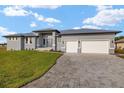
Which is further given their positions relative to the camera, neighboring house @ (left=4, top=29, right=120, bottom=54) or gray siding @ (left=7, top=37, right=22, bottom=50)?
gray siding @ (left=7, top=37, right=22, bottom=50)

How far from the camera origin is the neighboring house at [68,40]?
27.5 metres

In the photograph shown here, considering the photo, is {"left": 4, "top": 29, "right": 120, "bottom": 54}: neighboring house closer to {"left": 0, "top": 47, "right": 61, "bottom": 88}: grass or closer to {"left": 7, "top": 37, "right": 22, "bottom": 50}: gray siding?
{"left": 7, "top": 37, "right": 22, "bottom": 50}: gray siding

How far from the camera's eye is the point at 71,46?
29.7 meters

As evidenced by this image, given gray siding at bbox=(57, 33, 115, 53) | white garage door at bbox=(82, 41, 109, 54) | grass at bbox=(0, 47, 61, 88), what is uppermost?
gray siding at bbox=(57, 33, 115, 53)

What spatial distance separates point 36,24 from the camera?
36.6 meters

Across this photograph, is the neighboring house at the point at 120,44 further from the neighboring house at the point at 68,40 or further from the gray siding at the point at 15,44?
the gray siding at the point at 15,44

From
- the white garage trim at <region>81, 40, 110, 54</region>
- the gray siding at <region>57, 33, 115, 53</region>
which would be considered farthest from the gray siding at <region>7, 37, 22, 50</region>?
the white garage trim at <region>81, 40, 110, 54</region>

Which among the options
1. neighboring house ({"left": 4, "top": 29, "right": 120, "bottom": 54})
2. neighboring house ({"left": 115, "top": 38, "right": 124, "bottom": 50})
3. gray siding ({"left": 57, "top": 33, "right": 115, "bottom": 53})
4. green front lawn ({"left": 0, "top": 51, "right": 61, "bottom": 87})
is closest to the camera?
green front lawn ({"left": 0, "top": 51, "right": 61, "bottom": 87})

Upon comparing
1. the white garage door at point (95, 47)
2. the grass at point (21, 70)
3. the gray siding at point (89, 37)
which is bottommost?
the grass at point (21, 70)

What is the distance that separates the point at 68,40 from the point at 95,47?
455 centimetres

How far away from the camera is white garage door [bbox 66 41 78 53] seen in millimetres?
29402

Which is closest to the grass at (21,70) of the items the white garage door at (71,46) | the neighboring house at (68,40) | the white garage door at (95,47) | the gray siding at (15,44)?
the white garage door at (95,47)
